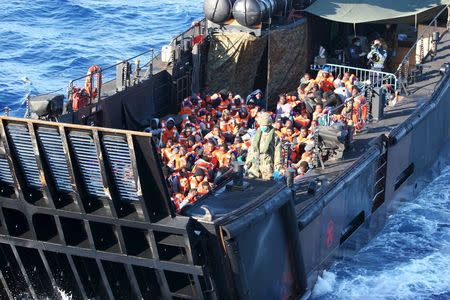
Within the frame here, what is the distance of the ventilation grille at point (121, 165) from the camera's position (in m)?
11.0

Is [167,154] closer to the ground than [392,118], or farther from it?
closer to the ground

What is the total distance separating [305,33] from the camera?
69.0 feet

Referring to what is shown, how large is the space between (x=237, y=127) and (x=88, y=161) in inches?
295

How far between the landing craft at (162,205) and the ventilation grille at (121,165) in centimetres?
1

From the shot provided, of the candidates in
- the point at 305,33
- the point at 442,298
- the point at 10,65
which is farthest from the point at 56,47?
the point at 442,298

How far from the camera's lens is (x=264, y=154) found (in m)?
14.1

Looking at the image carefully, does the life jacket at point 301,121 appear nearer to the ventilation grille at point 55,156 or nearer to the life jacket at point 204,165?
the life jacket at point 204,165

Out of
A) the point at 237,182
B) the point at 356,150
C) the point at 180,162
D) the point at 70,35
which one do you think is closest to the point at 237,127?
the point at 180,162

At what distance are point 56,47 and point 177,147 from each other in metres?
16.4

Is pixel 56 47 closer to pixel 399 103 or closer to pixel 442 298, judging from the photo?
pixel 399 103

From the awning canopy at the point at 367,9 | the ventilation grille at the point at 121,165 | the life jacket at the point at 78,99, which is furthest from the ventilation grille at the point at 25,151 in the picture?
the awning canopy at the point at 367,9

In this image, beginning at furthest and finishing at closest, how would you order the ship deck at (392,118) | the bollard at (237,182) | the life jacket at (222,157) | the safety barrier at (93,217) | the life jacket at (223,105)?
the life jacket at (223,105) < the life jacket at (222,157) < the ship deck at (392,118) < the bollard at (237,182) < the safety barrier at (93,217)

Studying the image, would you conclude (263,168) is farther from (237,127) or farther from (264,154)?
(237,127)

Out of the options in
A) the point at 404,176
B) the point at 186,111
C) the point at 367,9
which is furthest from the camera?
the point at 367,9
